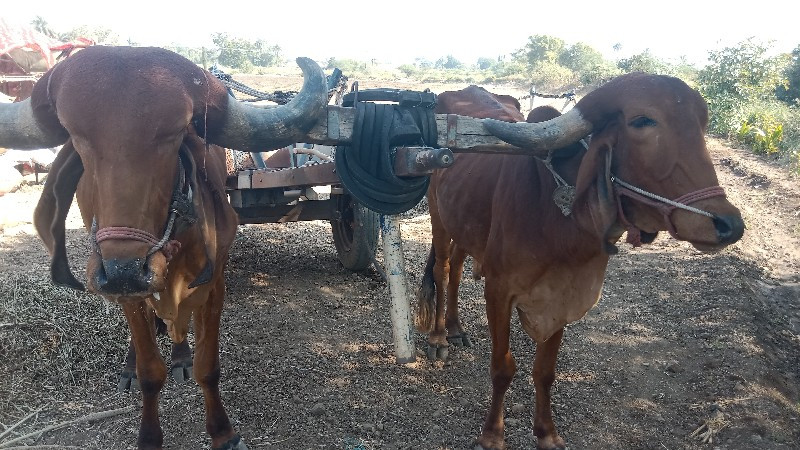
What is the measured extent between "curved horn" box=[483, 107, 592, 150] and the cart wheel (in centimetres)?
273

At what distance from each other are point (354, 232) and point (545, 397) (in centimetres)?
267

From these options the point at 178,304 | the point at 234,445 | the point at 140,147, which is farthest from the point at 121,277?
the point at 234,445

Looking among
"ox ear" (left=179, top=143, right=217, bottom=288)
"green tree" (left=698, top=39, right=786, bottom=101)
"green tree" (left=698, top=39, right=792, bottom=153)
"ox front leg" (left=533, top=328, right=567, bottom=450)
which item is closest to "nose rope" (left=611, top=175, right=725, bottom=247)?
"ox front leg" (left=533, top=328, right=567, bottom=450)

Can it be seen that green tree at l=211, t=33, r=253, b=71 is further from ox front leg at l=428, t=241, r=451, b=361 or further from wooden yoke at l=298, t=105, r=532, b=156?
wooden yoke at l=298, t=105, r=532, b=156

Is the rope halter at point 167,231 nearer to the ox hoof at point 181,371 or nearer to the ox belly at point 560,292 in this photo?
the ox belly at point 560,292

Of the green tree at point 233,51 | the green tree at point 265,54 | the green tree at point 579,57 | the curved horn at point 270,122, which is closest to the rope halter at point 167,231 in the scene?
the curved horn at point 270,122

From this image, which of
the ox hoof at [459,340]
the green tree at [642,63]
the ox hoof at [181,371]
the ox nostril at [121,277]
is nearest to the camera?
the ox nostril at [121,277]

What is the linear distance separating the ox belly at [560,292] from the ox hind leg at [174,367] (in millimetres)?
2332

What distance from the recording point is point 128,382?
395 centimetres

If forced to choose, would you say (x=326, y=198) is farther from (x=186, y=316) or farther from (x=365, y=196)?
(x=365, y=196)

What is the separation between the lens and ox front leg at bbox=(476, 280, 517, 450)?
11.3 ft

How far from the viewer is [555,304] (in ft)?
10.7

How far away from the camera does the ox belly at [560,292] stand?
3.19 metres

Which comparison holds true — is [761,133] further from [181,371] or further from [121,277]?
[121,277]
